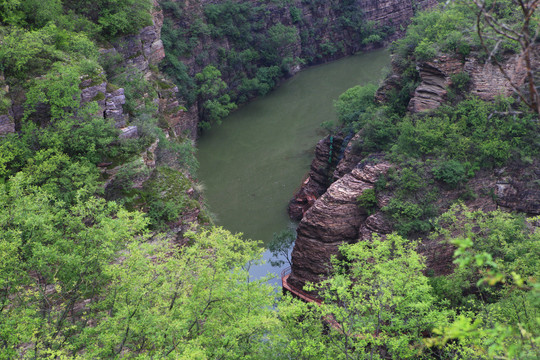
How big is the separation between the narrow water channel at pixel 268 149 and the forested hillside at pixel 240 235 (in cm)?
482

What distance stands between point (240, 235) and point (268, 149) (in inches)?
873

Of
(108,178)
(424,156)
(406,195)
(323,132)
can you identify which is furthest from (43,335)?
(323,132)

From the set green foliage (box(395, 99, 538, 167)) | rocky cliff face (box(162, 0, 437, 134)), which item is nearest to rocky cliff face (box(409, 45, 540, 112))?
green foliage (box(395, 99, 538, 167))

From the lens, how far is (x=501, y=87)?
20438mm

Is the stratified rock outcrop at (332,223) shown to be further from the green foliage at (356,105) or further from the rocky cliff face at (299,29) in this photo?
the rocky cliff face at (299,29)

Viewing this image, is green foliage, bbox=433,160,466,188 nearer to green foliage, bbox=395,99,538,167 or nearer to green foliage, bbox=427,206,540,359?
green foliage, bbox=395,99,538,167

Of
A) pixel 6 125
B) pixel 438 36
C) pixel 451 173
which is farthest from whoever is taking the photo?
pixel 438 36

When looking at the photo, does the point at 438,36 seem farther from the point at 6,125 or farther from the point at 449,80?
the point at 6,125

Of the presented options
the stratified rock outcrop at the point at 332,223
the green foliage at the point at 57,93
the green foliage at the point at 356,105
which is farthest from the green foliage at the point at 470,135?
the green foliage at the point at 57,93

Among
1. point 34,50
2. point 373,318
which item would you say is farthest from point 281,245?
point 34,50

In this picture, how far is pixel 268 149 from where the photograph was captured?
3675cm

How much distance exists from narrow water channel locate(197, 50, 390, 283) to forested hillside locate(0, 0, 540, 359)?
482 centimetres

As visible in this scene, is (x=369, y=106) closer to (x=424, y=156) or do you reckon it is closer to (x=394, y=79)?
(x=394, y=79)

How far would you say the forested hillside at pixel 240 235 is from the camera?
1138 cm
